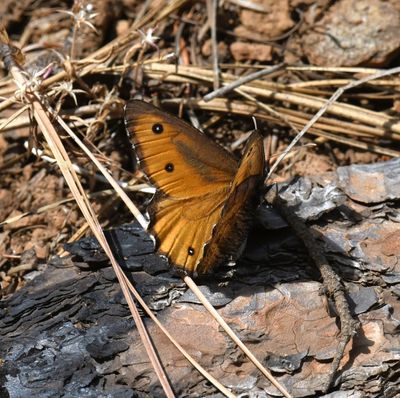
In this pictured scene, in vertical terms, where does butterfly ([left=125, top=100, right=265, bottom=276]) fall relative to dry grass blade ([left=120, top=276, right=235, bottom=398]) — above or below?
above

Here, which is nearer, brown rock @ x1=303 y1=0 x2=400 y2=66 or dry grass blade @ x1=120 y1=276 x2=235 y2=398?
dry grass blade @ x1=120 y1=276 x2=235 y2=398

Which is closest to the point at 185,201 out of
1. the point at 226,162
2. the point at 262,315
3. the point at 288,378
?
the point at 226,162

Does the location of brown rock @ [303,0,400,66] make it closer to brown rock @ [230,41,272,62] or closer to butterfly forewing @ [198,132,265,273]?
brown rock @ [230,41,272,62]

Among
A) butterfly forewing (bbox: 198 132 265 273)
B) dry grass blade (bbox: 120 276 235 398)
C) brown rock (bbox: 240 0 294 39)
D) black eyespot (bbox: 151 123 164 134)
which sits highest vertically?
brown rock (bbox: 240 0 294 39)

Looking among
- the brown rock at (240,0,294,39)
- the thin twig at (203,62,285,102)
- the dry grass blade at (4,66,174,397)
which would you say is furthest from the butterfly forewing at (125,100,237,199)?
the brown rock at (240,0,294,39)

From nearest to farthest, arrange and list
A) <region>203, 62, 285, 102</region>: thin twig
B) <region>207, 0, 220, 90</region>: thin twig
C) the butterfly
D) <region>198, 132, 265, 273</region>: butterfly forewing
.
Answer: <region>198, 132, 265, 273</region>: butterfly forewing < the butterfly < <region>203, 62, 285, 102</region>: thin twig < <region>207, 0, 220, 90</region>: thin twig

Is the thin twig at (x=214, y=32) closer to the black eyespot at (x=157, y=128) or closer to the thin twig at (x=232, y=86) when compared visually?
the thin twig at (x=232, y=86)

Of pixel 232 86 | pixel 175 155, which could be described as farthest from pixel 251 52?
pixel 175 155

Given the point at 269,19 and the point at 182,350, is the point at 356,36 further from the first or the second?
the point at 182,350
